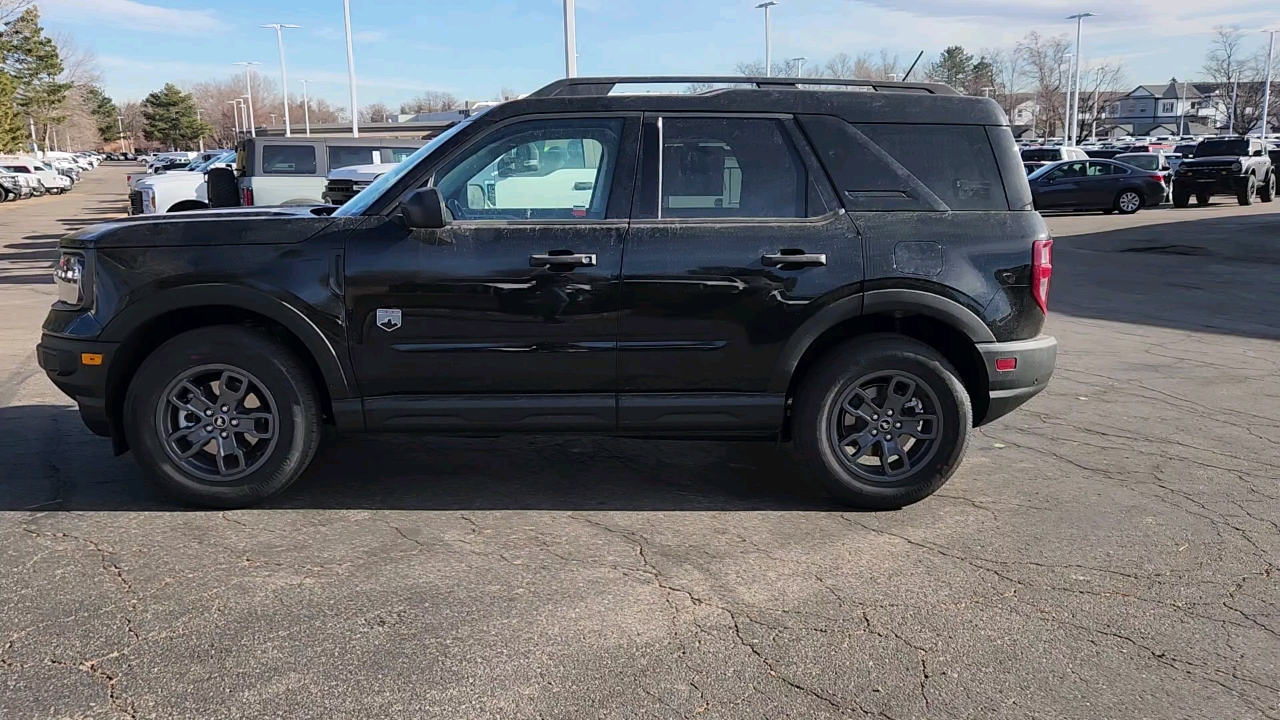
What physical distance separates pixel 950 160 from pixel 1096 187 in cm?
2554

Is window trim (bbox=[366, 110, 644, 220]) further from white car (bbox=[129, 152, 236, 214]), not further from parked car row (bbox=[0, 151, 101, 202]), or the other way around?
parked car row (bbox=[0, 151, 101, 202])

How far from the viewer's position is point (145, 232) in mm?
4547

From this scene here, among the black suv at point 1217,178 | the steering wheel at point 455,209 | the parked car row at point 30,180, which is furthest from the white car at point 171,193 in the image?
the parked car row at point 30,180

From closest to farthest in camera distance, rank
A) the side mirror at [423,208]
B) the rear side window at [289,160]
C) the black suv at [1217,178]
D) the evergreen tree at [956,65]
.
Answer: the side mirror at [423,208] → the rear side window at [289,160] → the black suv at [1217,178] → the evergreen tree at [956,65]

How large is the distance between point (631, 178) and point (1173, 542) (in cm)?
293

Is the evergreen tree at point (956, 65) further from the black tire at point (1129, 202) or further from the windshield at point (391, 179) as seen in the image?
the windshield at point (391, 179)

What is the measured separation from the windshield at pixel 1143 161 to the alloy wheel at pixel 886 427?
1180 inches

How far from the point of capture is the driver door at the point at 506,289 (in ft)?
14.9

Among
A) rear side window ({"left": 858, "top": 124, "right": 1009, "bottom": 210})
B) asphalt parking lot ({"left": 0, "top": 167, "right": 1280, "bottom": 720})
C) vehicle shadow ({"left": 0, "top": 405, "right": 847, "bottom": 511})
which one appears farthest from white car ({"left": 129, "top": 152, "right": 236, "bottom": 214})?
rear side window ({"left": 858, "top": 124, "right": 1009, "bottom": 210})

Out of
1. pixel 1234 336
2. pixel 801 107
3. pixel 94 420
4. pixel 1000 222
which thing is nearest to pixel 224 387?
pixel 94 420

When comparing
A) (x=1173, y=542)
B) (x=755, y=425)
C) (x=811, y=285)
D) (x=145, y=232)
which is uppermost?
(x=145, y=232)

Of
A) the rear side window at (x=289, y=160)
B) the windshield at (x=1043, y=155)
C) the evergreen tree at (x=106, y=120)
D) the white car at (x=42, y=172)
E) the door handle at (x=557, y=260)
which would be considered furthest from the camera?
the evergreen tree at (x=106, y=120)

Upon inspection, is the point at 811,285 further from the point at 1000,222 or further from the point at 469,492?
the point at 469,492

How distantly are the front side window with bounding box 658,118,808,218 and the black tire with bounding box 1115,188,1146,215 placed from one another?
26079 mm
